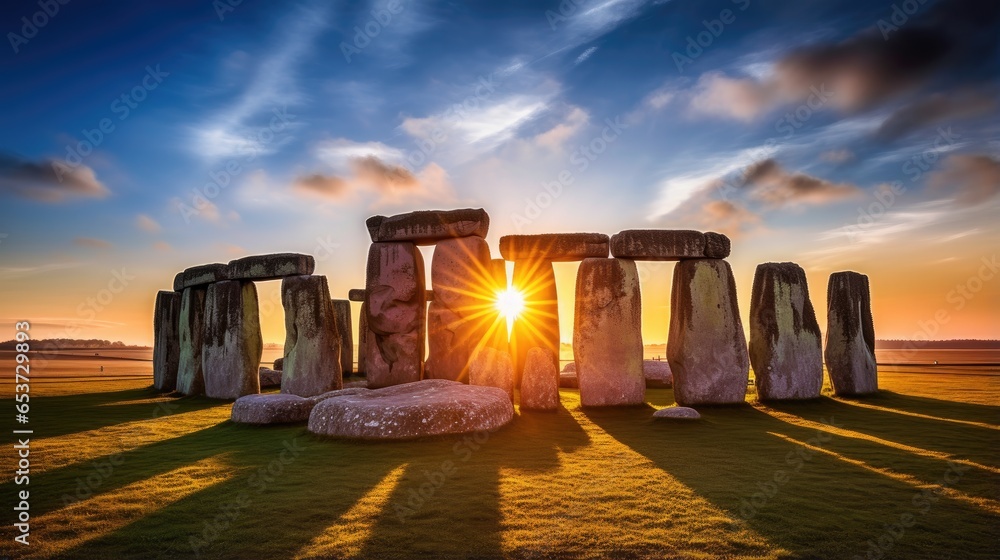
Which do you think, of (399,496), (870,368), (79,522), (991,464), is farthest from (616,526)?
(870,368)

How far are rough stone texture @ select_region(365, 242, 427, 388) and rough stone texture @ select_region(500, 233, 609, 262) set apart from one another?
2257 millimetres

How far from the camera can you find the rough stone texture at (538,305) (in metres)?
12.9

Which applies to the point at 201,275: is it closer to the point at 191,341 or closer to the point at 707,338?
the point at 191,341

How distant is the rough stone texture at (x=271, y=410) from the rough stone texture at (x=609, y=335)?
5232 millimetres

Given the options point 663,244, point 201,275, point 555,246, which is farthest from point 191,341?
point 663,244

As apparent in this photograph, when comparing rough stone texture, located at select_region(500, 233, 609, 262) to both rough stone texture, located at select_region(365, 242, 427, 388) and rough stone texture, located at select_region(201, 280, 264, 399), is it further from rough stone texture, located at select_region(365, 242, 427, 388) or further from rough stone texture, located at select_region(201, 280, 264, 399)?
rough stone texture, located at select_region(201, 280, 264, 399)

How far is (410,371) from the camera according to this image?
1231 cm

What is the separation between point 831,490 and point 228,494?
5637 mm

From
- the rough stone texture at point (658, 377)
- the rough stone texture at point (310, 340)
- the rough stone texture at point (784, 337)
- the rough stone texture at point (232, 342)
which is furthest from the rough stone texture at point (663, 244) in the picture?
the rough stone texture at point (232, 342)

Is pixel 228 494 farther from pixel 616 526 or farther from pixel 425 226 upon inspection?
pixel 425 226

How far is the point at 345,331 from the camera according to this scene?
20.7 meters

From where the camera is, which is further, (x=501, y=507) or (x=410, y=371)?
(x=410, y=371)

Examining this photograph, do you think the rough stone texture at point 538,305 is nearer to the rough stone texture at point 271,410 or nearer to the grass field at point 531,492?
the grass field at point 531,492

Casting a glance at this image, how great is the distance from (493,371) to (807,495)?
604 centimetres
